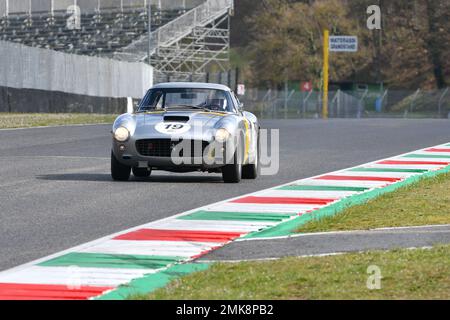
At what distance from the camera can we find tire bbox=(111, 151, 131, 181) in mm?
16562

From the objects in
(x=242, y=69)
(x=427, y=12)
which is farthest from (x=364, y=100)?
(x=242, y=69)

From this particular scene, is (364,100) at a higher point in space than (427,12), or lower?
lower

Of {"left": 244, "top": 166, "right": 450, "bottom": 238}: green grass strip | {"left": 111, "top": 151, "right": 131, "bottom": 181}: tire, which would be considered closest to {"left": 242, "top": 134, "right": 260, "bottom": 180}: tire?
{"left": 111, "top": 151, "right": 131, "bottom": 181}: tire

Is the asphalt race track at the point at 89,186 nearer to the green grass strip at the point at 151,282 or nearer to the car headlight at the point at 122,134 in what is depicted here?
the car headlight at the point at 122,134

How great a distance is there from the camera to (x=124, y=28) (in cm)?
7750

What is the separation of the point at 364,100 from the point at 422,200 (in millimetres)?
66315

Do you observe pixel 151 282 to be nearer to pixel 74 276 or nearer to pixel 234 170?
pixel 74 276

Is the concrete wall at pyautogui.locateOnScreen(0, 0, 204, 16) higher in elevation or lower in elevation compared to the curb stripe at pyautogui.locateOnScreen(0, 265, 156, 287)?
higher

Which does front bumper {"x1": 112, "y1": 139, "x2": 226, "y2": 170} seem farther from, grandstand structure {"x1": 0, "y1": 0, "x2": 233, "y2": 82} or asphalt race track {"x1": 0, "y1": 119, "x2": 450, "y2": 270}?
grandstand structure {"x1": 0, "y1": 0, "x2": 233, "y2": 82}

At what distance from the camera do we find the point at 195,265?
9.23 meters

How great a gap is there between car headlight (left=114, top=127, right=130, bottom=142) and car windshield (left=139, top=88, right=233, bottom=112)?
870mm

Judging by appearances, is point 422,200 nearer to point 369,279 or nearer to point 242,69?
point 369,279

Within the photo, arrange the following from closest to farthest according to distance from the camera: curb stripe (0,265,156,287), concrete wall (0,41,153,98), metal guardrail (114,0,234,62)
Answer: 1. curb stripe (0,265,156,287)
2. concrete wall (0,41,153,98)
3. metal guardrail (114,0,234,62)

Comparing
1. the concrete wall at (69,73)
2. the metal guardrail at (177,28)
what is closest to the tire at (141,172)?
the concrete wall at (69,73)
